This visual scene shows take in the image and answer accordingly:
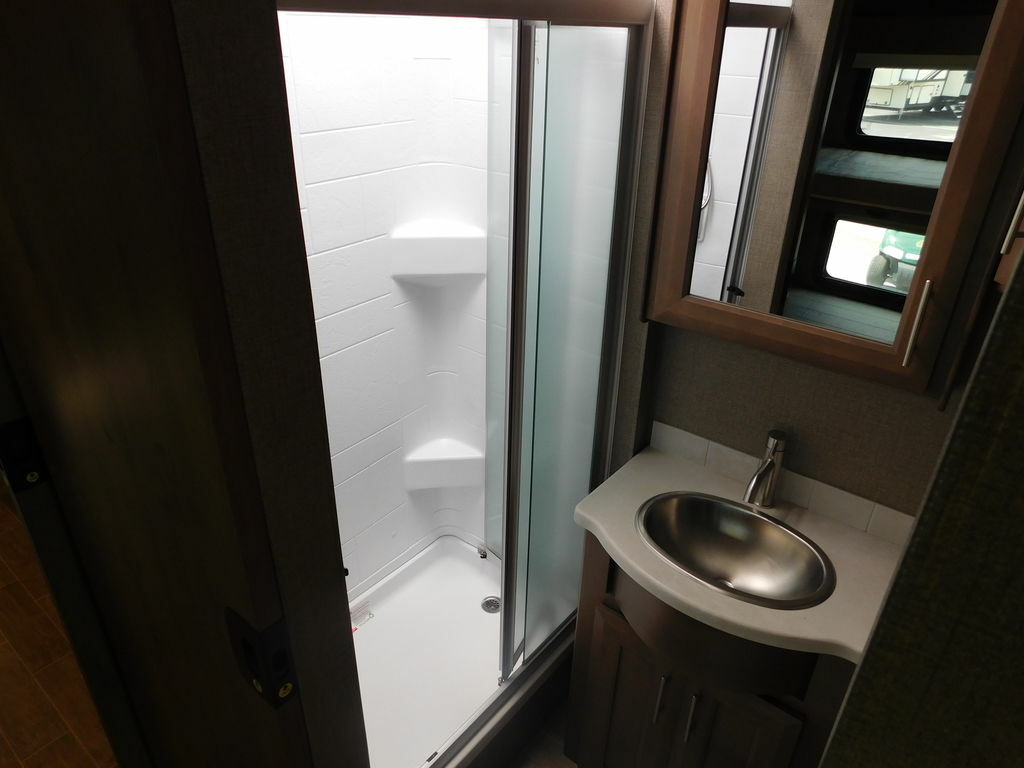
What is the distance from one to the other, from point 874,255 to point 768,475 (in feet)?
1.70

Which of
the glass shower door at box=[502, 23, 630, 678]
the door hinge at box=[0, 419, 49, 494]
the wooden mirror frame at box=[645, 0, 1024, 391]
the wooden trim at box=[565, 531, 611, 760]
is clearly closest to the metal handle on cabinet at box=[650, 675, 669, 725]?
the wooden trim at box=[565, 531, 611, 760]

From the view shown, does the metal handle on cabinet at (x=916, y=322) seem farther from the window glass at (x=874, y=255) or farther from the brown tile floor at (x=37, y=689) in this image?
the brown tile floor at (x=37, y=689)

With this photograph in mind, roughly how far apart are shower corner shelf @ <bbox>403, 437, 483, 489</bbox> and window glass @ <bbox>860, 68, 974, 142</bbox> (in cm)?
169

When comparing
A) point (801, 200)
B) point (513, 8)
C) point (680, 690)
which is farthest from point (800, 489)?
point (513, 8)

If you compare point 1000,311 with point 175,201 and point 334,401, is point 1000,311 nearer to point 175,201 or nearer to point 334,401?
point 175,201

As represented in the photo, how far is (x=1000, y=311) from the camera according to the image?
0.22m

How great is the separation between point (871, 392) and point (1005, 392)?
1335 millimetres

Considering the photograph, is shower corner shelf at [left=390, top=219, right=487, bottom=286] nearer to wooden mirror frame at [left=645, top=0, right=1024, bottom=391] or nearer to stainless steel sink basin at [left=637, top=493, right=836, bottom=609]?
wooden mirror frame at [left=645, top=0, right=1024, bottom=391]

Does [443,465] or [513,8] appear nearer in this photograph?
[513,8]

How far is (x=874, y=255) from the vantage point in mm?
1313

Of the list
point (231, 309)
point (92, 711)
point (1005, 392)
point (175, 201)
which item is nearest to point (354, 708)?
point (231, 309)

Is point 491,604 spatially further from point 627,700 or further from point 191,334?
point 191,334

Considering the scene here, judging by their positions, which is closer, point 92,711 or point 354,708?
point 354,708

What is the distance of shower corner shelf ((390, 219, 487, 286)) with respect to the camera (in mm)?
2188
